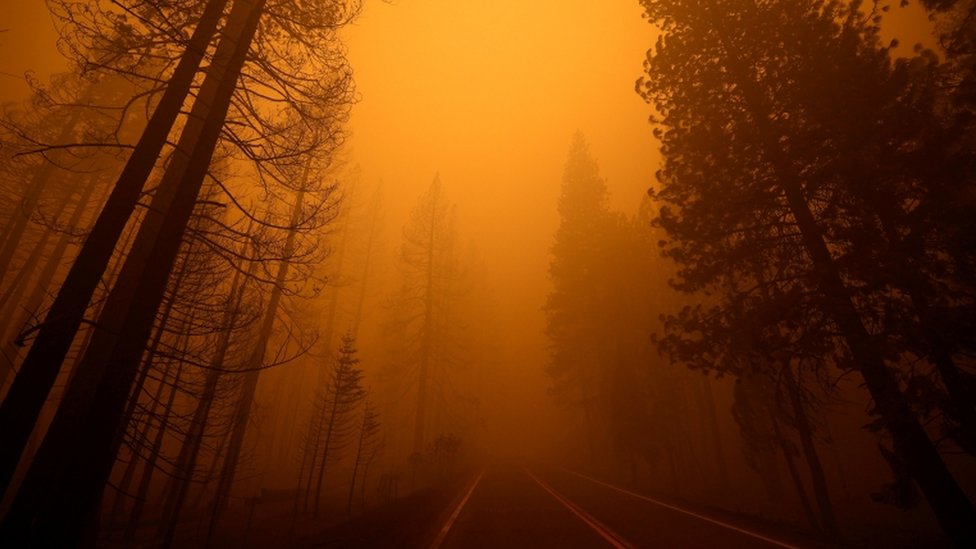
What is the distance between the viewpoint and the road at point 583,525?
7.95 m

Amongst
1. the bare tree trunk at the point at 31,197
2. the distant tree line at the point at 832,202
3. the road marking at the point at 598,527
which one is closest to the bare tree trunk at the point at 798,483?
the distant tree line at the point at 832,202

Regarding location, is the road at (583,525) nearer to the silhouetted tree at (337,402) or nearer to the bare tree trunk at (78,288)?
the silhouetted tree at (337,402)

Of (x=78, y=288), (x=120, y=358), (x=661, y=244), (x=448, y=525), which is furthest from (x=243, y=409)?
(x=661, y=244)

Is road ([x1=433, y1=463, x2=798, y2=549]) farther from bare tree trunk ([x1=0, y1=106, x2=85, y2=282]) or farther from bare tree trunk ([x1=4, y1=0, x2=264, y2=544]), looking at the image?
bare tree trunk ([x1=0, y1=106, x2=85, y2=282])

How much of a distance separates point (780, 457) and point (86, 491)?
39.7m

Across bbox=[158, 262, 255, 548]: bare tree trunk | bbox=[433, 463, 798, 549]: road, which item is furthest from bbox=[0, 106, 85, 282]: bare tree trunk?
bbox=[433, 463, 798, 549]: road

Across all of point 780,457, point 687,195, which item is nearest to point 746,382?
point 687,195

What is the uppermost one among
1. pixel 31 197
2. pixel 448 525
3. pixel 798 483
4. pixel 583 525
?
pixel 31 197

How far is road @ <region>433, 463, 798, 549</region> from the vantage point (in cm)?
795

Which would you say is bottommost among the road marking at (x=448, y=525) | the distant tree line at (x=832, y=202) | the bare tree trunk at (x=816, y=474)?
the road marking at (x=448, y=525)

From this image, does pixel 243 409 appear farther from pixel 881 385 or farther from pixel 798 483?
pixel 798 483

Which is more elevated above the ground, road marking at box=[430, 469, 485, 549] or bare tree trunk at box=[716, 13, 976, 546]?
bare tree trunk at box=[716, 13, 976, 546]

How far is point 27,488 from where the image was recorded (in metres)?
3.63

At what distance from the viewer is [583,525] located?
9.53 metres
